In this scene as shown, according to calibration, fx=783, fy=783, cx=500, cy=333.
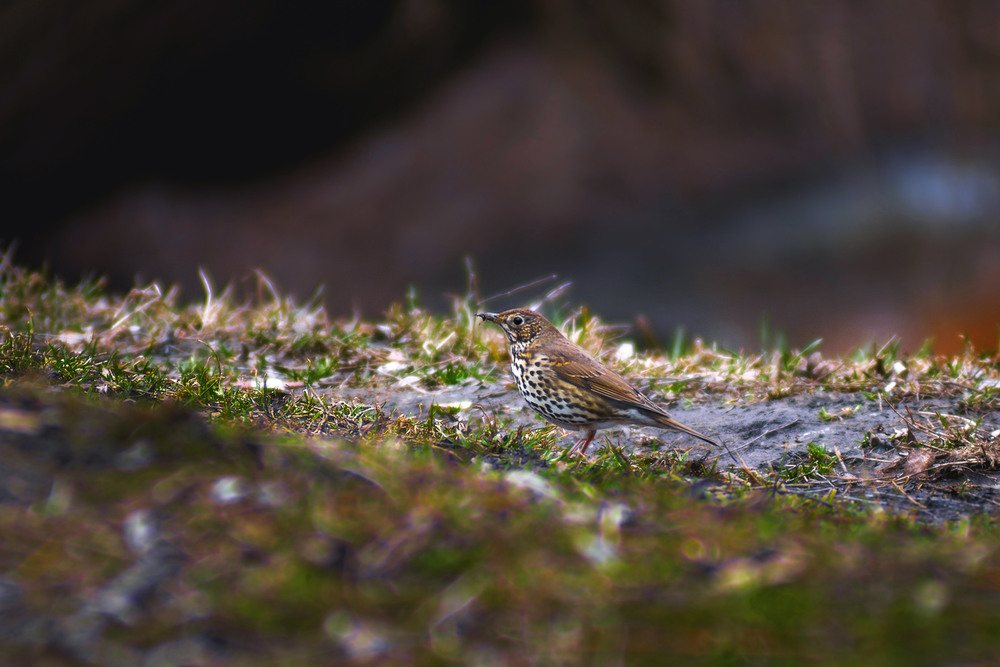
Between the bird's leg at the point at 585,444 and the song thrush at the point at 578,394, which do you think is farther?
the bird's leg at the point at 585,444

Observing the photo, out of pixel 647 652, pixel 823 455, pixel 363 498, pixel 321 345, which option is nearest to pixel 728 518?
pixel 647 652

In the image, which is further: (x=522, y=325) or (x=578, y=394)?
(x=522, y=325)

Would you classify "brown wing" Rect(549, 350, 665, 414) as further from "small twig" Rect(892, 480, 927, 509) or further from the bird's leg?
"small twig" Rect(892, 480, 927, 509)

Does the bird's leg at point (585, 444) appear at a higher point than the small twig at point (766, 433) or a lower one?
lower

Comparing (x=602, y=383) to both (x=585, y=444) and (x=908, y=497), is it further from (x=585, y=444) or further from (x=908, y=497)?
(x=908, y=497)

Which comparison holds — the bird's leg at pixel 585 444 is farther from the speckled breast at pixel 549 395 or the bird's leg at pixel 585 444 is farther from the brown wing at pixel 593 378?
the brown wing at pixel 593 378

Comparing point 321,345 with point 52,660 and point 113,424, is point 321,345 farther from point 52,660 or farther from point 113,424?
point 52,660

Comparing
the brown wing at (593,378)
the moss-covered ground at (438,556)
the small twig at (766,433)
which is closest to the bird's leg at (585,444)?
the brown wing at (593,378)

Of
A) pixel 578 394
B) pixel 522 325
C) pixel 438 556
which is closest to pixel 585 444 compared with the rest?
pixel 578 394
